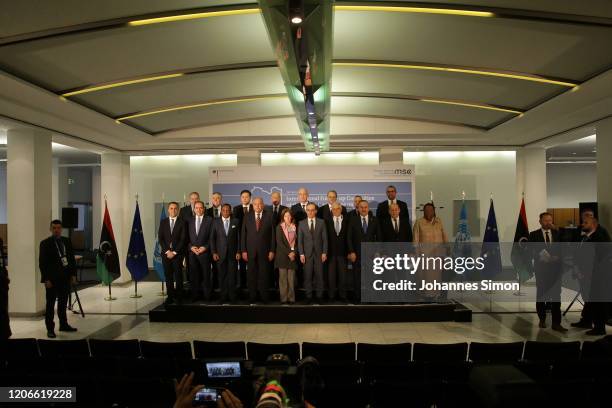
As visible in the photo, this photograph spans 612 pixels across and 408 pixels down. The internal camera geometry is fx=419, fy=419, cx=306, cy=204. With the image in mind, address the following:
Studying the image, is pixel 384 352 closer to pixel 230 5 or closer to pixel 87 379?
pixel 87 379

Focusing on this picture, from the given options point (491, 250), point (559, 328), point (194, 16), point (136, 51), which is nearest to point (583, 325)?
point (559, 328)

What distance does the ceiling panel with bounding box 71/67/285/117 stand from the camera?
5492 mm

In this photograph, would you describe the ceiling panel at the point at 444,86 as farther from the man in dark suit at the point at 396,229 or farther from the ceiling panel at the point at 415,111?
the man in dark suit at the point at 396,229

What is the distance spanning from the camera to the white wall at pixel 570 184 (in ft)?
49.2

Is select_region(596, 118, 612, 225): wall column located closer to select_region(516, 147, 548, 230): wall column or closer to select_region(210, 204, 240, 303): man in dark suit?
select_region(516, 147, 548, 230): wall column

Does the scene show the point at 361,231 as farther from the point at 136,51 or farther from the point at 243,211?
the point at 136,51

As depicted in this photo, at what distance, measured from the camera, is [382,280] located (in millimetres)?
6895

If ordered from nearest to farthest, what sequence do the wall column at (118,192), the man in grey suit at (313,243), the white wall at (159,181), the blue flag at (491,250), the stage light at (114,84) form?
the stage light at (114,84) < the man in grey suit at (313,243) < the blue flag at (491,250) < the wall column at (118,192) < the white wall at (159,181)

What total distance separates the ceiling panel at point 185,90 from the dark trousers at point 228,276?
2.61 meters

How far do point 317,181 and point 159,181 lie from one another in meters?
5.21

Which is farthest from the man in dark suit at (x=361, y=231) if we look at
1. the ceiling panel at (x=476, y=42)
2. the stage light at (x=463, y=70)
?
the ceiling panel at (x=476, y=42)

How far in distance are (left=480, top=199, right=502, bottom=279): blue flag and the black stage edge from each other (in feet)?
7.02

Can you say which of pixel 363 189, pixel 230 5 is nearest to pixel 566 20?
pixel 230 5

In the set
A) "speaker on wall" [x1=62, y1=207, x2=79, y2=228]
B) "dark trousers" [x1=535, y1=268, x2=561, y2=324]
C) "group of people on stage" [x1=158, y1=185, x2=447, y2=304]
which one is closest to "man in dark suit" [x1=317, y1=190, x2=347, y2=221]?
"group of people on stage" [x1=158, y1=185, x2=447, y2=304]
